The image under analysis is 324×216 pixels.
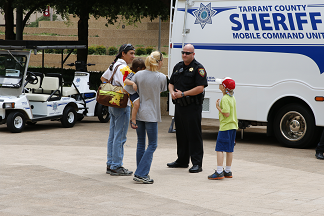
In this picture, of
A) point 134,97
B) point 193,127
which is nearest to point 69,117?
point 193,127

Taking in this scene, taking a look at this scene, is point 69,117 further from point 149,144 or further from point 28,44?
point 149,144

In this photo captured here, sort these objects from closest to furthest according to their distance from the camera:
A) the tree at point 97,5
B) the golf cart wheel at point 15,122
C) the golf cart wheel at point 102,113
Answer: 1. the golf cart wheel at point 15,122
2. the golf cart wheel at point 102,113
3. the tree at point 97,5

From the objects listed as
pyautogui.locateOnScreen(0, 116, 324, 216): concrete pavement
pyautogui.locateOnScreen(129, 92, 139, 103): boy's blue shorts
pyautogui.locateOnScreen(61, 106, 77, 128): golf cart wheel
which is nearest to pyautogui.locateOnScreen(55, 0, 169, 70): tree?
pyautogui.locateOnScreen(61, 106, 77, 128): golf cart wheel

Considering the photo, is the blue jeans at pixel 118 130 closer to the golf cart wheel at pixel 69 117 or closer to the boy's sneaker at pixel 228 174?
the boy's sneaker at pixel 228 174

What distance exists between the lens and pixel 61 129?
1241cm

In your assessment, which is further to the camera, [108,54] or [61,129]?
[108,54]

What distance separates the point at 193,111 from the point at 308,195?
2214 millimetres

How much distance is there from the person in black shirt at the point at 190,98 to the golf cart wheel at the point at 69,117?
18.9ft

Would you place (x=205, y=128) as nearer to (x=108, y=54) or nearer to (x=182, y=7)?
(x=182, y=7)

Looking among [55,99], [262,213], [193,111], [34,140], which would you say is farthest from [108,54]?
[262,213]

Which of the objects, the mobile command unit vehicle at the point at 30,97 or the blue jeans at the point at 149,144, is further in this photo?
the mobile command unit vehicle at the point at 30,97

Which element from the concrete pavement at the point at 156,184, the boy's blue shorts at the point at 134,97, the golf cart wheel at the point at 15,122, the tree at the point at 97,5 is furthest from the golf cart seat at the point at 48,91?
the boy's blue shorts at the point at 134,97

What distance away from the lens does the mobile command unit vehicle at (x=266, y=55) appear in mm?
9422

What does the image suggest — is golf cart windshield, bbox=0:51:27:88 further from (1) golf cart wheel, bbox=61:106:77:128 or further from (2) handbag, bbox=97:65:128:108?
(2) handbag, bbox=97:65:128:108
